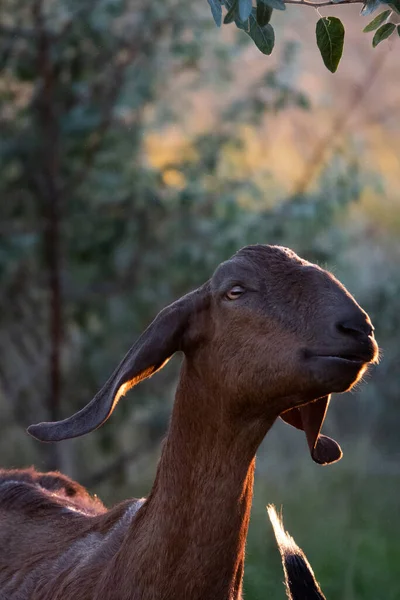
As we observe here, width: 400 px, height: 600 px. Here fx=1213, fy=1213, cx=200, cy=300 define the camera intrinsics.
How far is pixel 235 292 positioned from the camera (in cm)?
422

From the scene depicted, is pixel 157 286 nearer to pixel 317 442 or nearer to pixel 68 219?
pixel 68 219

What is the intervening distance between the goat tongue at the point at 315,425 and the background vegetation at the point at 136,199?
465 cm

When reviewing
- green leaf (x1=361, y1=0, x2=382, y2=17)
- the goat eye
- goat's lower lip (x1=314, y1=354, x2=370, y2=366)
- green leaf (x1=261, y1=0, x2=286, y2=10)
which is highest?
green leaf (x1=261, y1=0, x2=286, y2=10)

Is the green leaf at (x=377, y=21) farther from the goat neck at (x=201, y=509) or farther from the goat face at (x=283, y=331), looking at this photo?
the goat neck at (x=201, y=509)

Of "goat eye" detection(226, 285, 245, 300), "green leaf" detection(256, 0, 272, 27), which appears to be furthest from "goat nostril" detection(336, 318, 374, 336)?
"green leaf" detection(256, 0, 272, 27)

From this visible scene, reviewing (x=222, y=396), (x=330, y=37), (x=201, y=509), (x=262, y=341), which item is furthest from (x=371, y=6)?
(x=201, y=509)

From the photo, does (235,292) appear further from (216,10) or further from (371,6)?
(371,6)

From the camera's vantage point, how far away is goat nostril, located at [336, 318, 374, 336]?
12.6 feet

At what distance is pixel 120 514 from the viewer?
192 inches

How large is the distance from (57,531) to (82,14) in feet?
18.2

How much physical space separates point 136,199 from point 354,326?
20.4 ft

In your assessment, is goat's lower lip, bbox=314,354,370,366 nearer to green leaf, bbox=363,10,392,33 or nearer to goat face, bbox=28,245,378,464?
goat face, bbox=28,245,378,464

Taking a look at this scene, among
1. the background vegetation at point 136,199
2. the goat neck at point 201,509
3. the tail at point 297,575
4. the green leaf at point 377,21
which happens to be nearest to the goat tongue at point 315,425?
the goat neck at point 201,509

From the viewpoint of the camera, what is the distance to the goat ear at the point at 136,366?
13.8ft
